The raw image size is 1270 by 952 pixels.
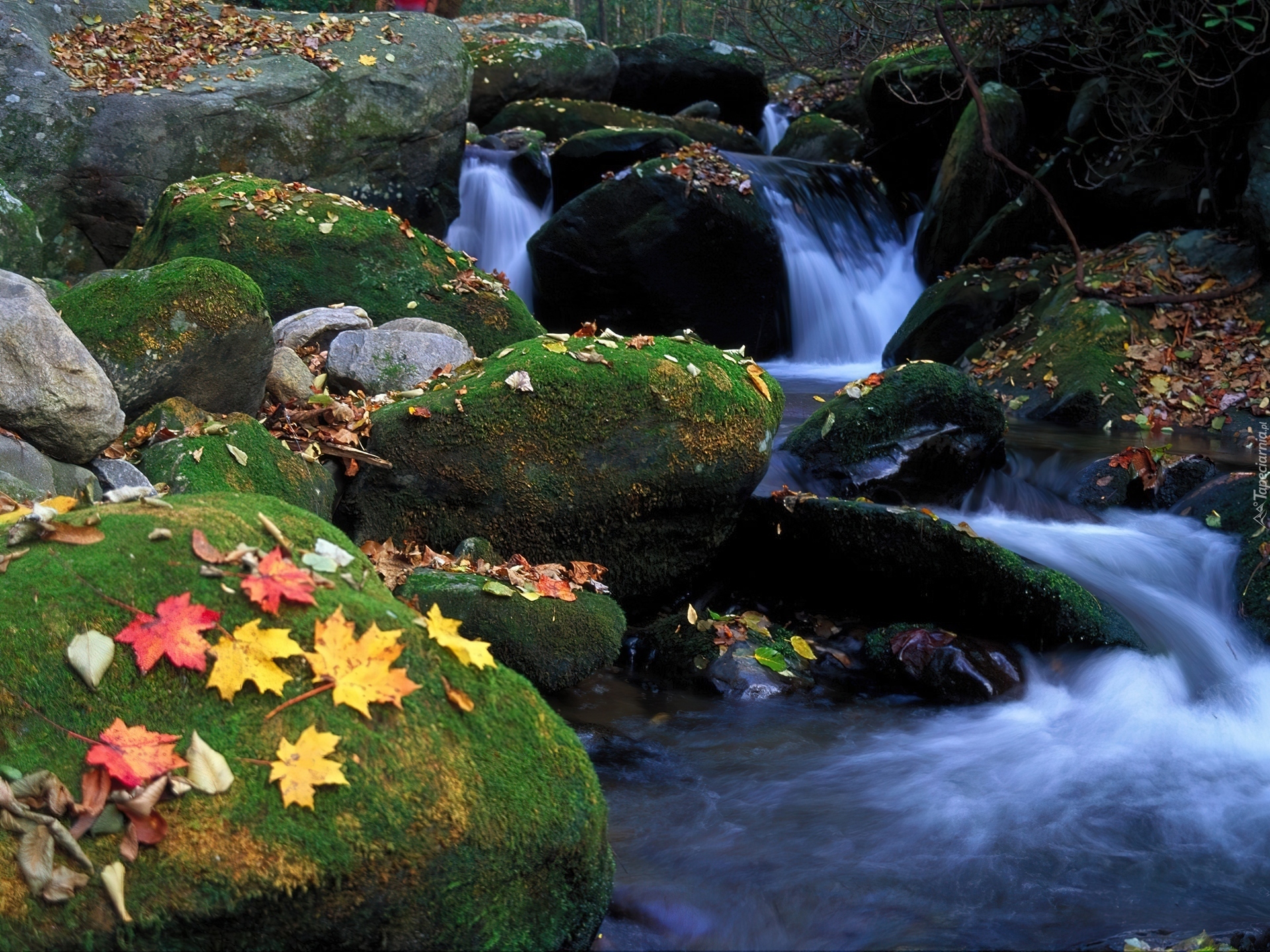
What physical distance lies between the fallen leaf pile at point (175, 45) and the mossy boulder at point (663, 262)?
10.3ft

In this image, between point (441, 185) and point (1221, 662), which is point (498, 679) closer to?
point (1221, 662)

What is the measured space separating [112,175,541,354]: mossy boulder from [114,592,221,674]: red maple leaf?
558cm

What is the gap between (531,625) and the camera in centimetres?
425

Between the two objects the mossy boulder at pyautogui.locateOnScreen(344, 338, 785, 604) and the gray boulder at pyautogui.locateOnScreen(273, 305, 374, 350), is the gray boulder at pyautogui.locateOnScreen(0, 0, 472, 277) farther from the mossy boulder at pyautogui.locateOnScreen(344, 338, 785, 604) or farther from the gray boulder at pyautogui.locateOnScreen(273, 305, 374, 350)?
the mossy boulder at pyautogui.locateOnScreen(344, 338, 785, 604)

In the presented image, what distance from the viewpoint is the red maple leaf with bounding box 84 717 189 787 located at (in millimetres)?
2195

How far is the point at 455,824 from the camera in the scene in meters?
2.28

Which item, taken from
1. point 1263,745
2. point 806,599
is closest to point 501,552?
point 806,599

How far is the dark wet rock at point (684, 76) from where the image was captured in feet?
60.8

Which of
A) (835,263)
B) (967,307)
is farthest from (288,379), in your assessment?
(835,263)

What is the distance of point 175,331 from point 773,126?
16416 millimetres

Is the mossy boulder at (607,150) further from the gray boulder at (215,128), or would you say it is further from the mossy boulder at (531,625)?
the mossy boulder at (531,625)

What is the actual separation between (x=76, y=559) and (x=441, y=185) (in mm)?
10419

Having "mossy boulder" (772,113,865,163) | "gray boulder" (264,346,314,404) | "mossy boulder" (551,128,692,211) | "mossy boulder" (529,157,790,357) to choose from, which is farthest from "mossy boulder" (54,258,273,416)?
"mossy boulder" (772,113,865,163)

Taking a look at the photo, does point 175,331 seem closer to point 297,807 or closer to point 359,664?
point 359,664
